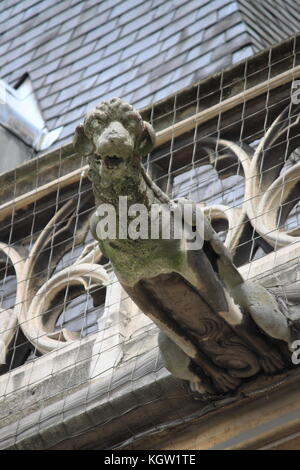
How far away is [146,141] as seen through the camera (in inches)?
200

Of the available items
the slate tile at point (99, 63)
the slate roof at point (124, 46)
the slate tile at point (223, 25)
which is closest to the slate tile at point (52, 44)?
the slate roof at point (124, 46)

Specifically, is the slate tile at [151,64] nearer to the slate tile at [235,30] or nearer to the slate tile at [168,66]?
the slate tile at [168,66]

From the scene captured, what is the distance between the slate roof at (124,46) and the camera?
1105 centimetres

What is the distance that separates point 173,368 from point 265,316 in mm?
371

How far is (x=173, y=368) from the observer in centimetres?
554

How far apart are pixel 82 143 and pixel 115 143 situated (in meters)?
0.18

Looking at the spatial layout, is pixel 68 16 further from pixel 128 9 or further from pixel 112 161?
pixel 112 161

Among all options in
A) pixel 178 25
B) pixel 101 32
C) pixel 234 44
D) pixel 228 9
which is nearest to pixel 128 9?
pixel 101 32

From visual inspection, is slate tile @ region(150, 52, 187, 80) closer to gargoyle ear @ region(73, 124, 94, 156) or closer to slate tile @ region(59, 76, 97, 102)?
slate tile @ region(59, 76, 97, 102)

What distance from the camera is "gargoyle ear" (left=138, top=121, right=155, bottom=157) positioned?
199 inches

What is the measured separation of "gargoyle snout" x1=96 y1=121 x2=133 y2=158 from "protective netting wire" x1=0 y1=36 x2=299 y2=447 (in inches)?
34.6

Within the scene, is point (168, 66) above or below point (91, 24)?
above

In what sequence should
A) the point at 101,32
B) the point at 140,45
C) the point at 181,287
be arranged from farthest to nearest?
the point at 101,32 < the point at 140,45 < the point at 181,287

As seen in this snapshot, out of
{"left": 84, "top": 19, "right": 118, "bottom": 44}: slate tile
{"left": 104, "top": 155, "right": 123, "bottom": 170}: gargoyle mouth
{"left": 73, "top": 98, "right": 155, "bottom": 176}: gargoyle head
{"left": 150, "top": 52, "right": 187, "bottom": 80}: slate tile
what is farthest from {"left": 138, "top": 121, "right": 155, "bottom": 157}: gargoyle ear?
{"left": 84, "top": 19, "right": 118, "bottom": 44}: slate tile
